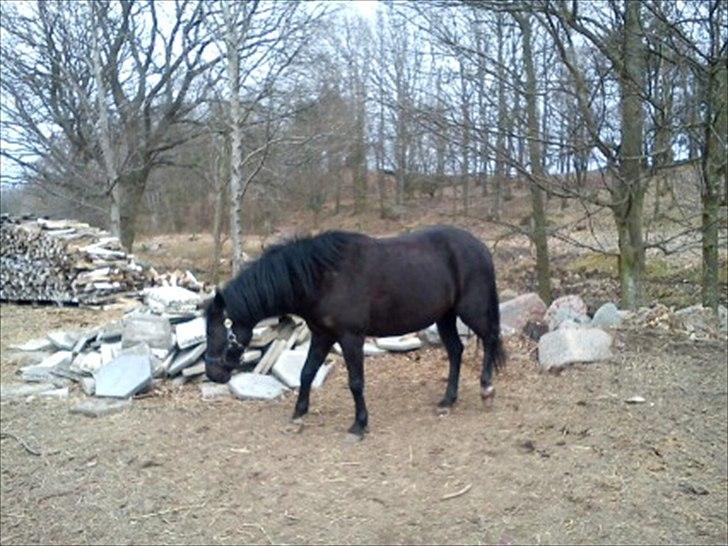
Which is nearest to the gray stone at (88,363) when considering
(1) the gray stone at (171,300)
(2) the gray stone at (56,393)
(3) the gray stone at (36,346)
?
(2) the gray stone at (56,393)

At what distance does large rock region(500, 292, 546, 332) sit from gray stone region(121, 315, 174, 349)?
3.35 m

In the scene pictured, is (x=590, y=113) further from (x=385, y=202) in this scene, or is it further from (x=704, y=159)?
(x=385, y=202)

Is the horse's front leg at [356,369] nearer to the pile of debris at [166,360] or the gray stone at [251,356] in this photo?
the pile of debris at [166,360]

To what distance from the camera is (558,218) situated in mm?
19953

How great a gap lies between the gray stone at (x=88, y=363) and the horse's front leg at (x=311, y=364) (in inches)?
99.8

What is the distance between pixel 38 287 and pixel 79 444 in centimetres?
764

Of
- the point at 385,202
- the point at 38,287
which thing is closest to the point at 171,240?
the point at 385,202

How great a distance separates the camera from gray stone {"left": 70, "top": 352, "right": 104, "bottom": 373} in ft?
20.4

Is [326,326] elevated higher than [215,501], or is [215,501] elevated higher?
[326,326]

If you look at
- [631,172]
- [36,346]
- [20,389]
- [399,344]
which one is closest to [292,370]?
[399,344]

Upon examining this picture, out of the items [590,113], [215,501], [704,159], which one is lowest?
[215,501]

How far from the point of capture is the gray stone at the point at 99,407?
17.0 feet

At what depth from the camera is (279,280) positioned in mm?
4262

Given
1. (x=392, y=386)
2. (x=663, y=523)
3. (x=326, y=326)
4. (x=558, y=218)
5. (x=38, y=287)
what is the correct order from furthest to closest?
(x=558, y=218), (x=38, y=287), (x=392, y=386), (x=326, y=326), (x=663, y=523)
